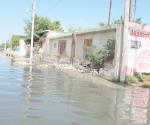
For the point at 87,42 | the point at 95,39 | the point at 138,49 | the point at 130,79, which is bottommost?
the point at 130,79

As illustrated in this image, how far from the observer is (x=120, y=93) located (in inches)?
581

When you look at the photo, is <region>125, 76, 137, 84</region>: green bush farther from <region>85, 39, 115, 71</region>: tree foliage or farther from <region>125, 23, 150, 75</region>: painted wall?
<region>85, 39, 115, 71</region>: tree foliage

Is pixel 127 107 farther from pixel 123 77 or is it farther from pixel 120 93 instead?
pixel 123 77

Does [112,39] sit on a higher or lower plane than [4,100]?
higher

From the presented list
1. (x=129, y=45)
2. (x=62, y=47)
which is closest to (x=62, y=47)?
(x=62, y=47)

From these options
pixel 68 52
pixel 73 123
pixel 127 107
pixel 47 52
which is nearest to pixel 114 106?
pixel 127 107

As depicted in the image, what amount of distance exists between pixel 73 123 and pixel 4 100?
325 cm

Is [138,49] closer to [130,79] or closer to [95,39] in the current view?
[130,79]

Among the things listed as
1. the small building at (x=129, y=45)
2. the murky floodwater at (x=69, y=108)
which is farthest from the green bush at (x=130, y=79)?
the murky floodwater at (x=69, y=108)

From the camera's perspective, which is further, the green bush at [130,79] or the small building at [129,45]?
the small building at [129,45]

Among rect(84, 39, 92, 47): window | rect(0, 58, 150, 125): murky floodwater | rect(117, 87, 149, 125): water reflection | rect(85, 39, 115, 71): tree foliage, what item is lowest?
rect(117, 87, 149, 125): water reflection

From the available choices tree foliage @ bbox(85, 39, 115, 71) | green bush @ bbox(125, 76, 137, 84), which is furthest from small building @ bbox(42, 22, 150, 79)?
green bush @ bbox(125, 76, 137, 84)

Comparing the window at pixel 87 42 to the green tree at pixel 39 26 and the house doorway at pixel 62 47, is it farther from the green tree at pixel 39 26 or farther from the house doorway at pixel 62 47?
the green tree at pixel 39 26

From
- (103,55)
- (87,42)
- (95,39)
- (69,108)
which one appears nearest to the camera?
(69,108)
